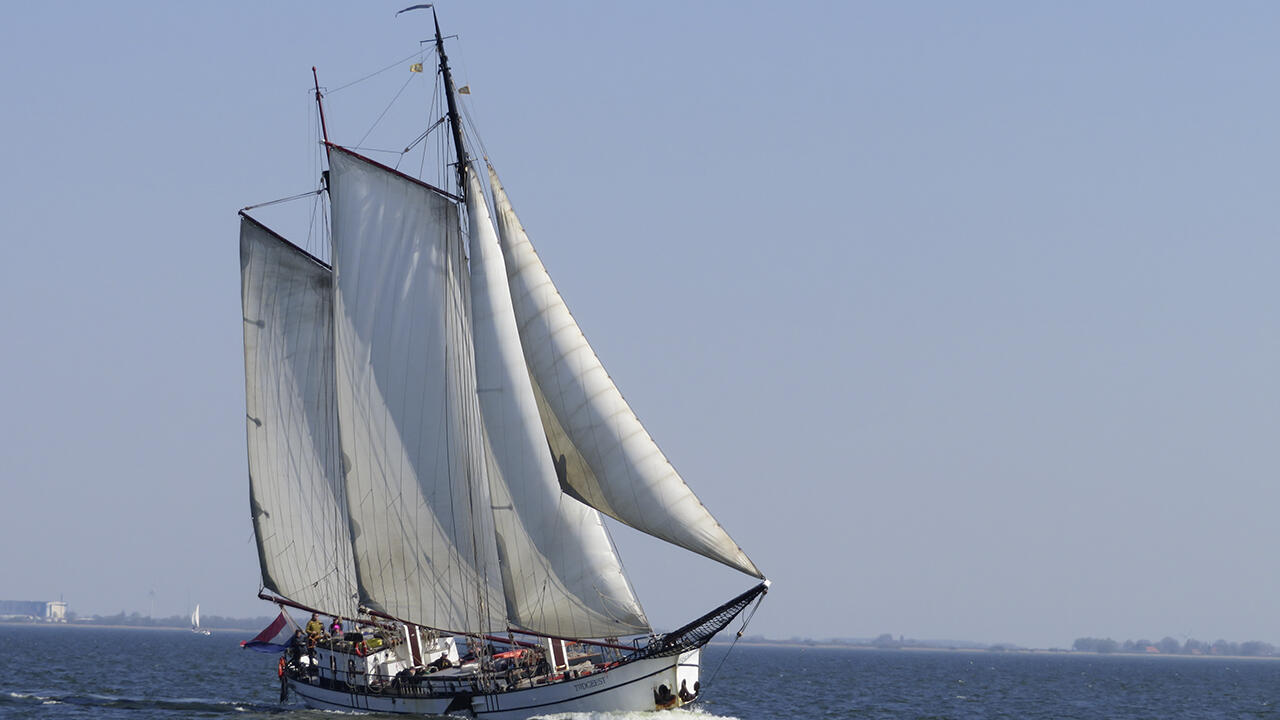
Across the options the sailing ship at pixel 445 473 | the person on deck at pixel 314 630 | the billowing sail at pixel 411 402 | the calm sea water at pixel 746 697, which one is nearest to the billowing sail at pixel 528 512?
the sailing ship at pixel 445 473

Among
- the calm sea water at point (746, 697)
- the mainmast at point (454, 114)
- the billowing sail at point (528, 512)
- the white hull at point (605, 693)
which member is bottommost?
the calm sea water at point (746, 697)

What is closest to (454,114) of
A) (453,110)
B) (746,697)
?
(453,110)

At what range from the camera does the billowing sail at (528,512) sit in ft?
146

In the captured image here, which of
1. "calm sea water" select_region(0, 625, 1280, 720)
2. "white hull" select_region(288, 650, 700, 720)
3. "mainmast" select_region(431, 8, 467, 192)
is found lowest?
"calm sea water" select_region(0, 625, 1280, 720)

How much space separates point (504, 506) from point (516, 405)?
3173mm

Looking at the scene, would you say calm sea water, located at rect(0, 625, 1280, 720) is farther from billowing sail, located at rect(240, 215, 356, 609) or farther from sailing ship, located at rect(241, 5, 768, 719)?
billowing sail, located at rect(240, 215, 356, 609)

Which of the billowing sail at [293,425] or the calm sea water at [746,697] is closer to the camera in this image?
the billowing sail at [293,425]

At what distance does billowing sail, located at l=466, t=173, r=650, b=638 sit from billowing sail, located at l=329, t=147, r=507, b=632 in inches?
83.4

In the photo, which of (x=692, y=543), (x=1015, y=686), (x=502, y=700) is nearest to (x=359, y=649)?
(x=502, y=700)

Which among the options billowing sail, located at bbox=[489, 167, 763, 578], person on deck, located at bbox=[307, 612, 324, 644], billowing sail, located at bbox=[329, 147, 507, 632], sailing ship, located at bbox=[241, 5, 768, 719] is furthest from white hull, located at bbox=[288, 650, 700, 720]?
person on deck, located at bbox=[307, 612, 324, 644]

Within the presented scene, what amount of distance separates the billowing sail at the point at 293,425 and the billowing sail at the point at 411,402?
619cm

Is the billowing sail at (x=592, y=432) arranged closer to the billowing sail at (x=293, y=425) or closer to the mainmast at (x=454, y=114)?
the mainmast at (x=454, y=114)

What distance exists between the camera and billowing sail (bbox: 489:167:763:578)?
133ft

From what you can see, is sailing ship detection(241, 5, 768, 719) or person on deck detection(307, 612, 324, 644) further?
person on deck detection(307, 612, 324, 644)
